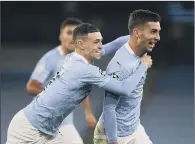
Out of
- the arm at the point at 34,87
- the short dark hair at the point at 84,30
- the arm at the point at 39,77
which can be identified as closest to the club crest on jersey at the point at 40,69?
the arm at the point at 39,77

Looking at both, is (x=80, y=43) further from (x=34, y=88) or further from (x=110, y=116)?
(x=34, y=88)

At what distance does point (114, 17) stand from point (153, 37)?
47.4 feet

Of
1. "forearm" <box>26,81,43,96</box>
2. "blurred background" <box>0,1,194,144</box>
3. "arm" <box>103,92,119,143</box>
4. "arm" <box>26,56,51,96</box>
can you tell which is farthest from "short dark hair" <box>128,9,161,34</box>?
"blurred background" <box>0,1,194,144</box>

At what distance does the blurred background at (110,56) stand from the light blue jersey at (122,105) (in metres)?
2.95

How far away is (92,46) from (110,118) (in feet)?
1.74

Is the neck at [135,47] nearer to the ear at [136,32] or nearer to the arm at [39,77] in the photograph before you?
the ear at [136,32]

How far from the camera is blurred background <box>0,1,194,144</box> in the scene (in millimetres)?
9094

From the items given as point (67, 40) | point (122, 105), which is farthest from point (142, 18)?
point (67, 40)

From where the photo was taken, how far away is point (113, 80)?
424cm

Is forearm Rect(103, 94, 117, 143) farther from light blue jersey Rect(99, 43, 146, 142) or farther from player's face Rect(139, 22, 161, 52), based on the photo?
player's face Rect(139, 22, 161, 52)

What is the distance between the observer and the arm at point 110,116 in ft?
13.9

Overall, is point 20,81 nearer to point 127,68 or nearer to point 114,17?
point 114,17

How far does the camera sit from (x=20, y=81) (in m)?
13.0

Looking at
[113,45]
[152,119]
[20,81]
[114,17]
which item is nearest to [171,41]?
[114,17]
